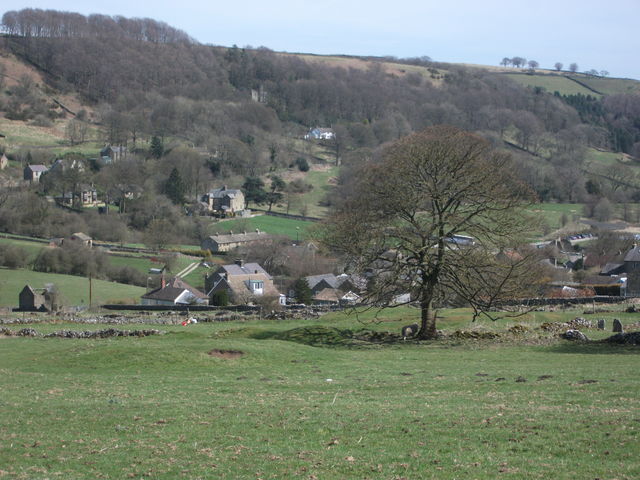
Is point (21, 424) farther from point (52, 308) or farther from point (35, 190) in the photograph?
point (35, 190)

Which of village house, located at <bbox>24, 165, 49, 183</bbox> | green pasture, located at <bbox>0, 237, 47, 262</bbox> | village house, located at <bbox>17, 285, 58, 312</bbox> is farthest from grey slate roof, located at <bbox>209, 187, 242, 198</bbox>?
village house, located at <bbox>17, 285, 58, 312</bbox>

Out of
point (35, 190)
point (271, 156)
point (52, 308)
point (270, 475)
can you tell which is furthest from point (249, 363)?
point (271, 156)

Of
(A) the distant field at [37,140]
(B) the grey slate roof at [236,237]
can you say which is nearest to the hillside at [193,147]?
(A) the distant field at [37,140]

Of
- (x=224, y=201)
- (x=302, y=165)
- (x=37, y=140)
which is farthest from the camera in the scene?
(x=302, y=165)

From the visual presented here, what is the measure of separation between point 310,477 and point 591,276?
2794 inches

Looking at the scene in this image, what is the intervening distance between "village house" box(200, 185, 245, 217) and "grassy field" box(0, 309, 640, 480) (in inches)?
3784

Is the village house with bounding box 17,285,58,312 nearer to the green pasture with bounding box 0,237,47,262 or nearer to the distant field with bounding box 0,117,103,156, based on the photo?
the green pasture with bounding box 0,237,47,262

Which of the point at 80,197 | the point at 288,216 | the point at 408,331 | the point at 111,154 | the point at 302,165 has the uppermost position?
the point at 111,154

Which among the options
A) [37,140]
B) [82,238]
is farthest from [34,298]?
[37,140]

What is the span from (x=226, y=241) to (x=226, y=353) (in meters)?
75.2

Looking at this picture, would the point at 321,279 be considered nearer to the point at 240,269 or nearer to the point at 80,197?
the point at 240,269

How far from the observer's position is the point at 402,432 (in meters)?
14.5

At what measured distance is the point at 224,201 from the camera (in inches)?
4934

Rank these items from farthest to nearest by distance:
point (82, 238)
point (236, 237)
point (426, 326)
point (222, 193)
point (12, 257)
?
point (222, 193)
point (236, 237)
point (82, 238)
point (12, 257)
point (426, 326)
